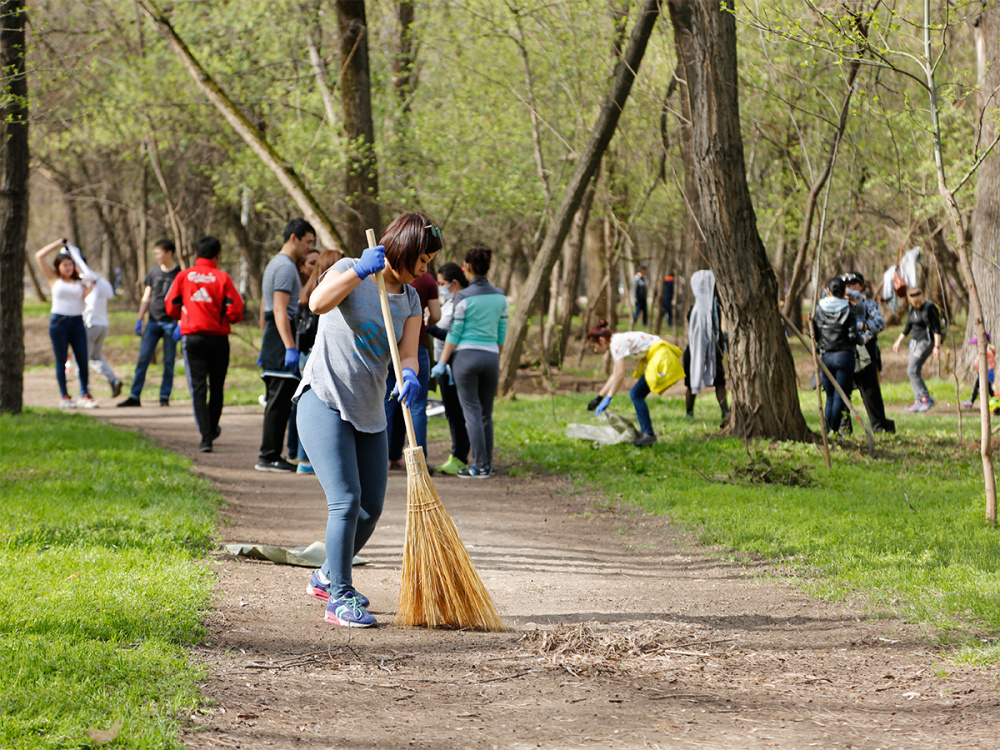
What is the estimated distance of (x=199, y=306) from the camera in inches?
364

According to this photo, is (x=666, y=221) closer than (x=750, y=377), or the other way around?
(x=750, y=377)

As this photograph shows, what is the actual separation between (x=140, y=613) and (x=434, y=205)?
663 inches

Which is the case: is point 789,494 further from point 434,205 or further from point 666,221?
point 666,221

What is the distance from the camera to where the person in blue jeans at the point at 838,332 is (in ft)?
33.4

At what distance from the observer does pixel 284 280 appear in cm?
826

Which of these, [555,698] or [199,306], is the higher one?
[199,306]

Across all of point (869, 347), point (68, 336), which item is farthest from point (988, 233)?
point (68, 336)

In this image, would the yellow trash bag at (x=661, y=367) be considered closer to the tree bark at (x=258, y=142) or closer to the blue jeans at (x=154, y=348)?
the tree bark at (x=258, y=142)

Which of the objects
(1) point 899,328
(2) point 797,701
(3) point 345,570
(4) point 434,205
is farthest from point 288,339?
(1) point 899,328

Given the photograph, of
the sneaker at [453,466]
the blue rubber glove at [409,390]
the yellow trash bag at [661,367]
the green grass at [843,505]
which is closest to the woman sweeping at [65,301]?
the green grass at [843,505]

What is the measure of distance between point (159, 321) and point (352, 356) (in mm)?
9819

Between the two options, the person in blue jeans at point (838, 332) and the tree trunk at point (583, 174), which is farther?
the tree trunk at point (583, 174)

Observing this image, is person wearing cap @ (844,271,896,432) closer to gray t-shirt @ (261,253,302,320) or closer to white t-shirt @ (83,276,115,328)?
gray t-shirt @ (261,253,302,320)

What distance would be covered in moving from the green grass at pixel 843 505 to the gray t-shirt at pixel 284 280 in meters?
2.76
